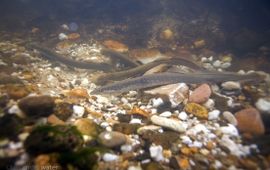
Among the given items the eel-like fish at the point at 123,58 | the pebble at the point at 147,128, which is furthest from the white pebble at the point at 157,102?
the eel-like fish at the point at 123,58

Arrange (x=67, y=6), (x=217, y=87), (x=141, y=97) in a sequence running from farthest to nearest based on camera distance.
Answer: (x=67, y=6) → (x=217, y=87) → (x=141, y=97)

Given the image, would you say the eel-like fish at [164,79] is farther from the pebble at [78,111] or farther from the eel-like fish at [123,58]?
the eel-like fish at [123,58]

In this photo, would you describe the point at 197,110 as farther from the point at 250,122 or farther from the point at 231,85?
the point at 231,85

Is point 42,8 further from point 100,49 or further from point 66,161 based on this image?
point 66,161

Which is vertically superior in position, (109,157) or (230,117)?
(230,117)

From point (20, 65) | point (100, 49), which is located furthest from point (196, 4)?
point (20, 65)

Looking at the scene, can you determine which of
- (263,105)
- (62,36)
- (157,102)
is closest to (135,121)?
(157,102)

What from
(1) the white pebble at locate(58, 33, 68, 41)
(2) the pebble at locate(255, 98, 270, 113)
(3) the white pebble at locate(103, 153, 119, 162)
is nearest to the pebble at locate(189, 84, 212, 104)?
(2) the pebble at locate(255, 98, 270, 113)

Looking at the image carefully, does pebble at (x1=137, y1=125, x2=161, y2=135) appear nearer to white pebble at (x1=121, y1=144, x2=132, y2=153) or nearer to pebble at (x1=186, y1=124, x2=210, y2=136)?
white pebble at (x1=121, y1=144, x2=132, y2=153)
